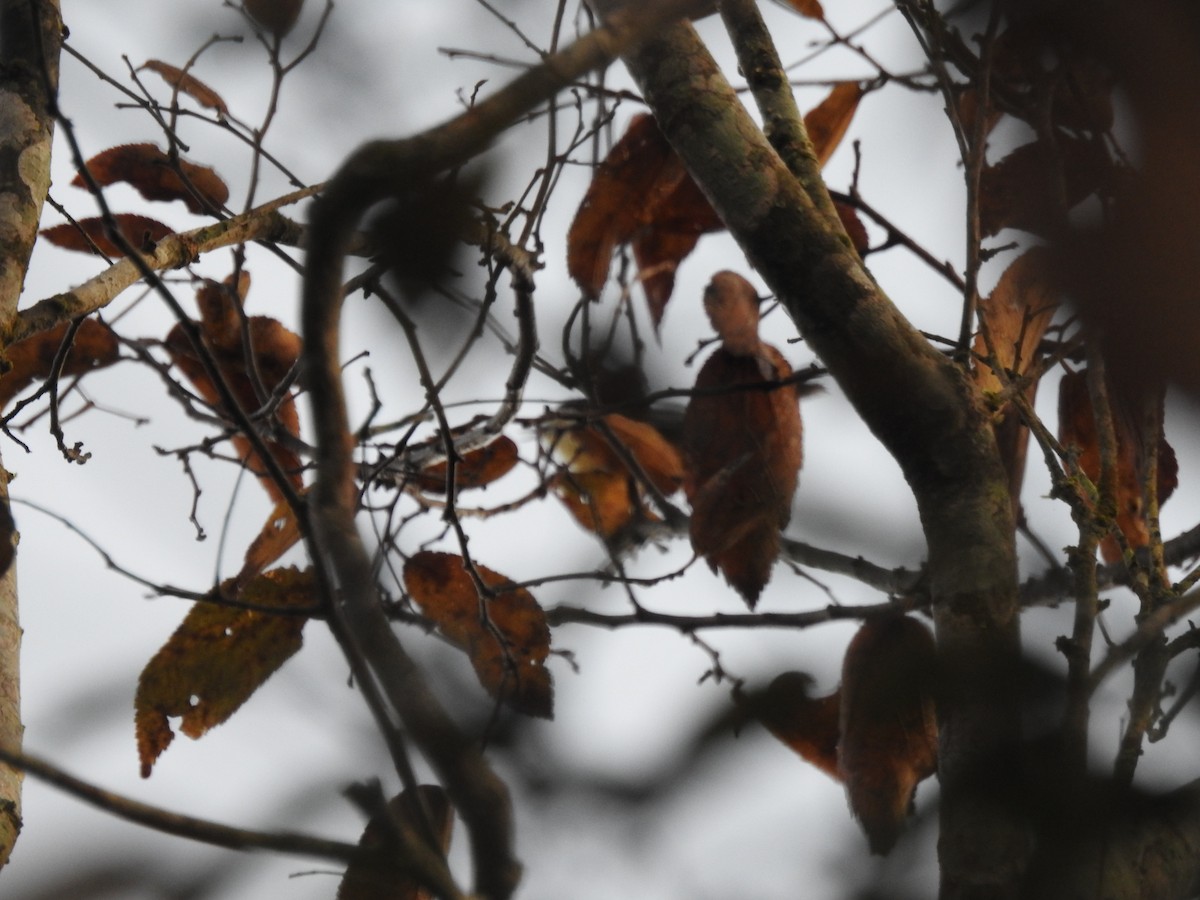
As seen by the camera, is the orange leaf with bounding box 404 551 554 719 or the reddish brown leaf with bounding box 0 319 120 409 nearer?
the orange leaf with bounding box 404 551 554 719

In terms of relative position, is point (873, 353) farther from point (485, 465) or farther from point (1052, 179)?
point (485, 465)

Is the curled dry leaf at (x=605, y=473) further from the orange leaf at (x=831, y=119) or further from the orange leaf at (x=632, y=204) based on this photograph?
the orange leaf at (x=831, y=119)

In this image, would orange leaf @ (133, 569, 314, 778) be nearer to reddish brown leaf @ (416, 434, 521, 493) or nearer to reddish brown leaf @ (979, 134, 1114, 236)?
reddish brown leaf @ (416, 434, 521, 493)

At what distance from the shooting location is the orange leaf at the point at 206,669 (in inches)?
41.3

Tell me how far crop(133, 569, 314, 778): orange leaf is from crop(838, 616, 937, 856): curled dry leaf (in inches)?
20.2

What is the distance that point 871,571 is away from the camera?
1.45 m

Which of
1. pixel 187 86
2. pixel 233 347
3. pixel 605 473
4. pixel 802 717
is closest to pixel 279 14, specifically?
pixel 187 86

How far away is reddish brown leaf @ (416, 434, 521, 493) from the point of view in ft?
4.87

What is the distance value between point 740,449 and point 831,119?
43cm

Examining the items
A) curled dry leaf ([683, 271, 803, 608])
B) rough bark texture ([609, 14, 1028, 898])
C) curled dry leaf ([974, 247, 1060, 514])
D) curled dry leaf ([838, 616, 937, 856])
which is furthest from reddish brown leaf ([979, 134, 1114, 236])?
curled dry leaf ([683, 271, 803, 608])

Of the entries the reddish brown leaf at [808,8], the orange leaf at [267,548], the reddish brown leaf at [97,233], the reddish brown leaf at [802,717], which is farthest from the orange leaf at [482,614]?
the reddish brown leaf at [808,8]

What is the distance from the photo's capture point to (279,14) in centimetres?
123

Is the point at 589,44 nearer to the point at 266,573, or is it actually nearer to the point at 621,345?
the point at 266,573

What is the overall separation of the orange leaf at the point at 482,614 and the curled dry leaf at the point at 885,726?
0.30 m
